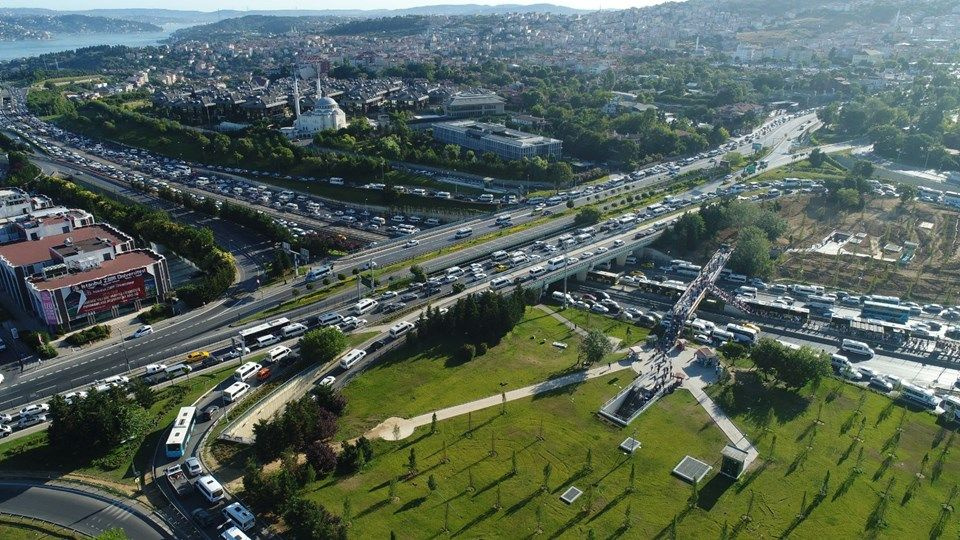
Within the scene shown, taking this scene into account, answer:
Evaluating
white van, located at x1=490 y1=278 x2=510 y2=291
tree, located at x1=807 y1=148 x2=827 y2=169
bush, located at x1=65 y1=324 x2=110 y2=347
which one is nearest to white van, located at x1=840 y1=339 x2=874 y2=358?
white van, located at x1=490 y1=278 x2=510 y2=291

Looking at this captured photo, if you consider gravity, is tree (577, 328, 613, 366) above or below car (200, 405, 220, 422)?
below

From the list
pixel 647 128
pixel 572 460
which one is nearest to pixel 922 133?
pixel 647 128

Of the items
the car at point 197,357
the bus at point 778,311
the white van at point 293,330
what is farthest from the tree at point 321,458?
the bus at point 778,311

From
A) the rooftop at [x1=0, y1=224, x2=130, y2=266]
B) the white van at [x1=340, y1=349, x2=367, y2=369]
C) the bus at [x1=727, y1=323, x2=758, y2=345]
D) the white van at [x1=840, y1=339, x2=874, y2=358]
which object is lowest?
the white van at [x1=840, y1=339, x2=874, y2=358]

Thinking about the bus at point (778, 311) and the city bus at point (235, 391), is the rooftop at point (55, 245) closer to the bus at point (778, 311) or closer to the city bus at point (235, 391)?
the city bus at point (235, 391)

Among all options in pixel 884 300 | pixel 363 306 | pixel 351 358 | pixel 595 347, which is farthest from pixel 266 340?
pixel 884 300

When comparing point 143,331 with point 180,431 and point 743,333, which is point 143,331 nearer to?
point 180,431

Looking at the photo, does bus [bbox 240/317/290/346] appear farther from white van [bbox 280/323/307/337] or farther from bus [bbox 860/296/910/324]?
bus [bbox 860/296/910/324]
